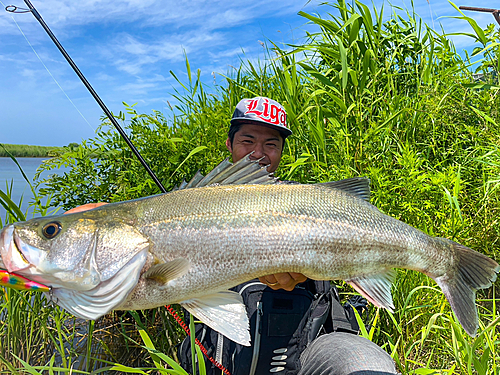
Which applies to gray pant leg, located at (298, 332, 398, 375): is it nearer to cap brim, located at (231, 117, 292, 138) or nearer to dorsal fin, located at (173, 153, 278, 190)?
dorsal fin, located at (173, 153, 278, 190)

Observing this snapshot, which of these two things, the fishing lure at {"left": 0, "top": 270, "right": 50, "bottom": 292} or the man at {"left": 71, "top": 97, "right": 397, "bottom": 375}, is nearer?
the fishing lure at {"left": 0, "top": 270, "right": 50, "bottom": 292}

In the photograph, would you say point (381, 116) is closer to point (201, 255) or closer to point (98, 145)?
point (201, 255)

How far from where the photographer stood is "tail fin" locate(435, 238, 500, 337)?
5.81ft

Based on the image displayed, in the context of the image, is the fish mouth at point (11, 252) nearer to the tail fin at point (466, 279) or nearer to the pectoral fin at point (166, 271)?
the pectoral fin at point (166, 271)

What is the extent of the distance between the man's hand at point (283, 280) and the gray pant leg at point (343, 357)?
1.49 ft

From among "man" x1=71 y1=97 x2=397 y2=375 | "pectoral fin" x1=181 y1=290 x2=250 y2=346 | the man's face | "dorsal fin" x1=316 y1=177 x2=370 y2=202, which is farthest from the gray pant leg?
the man's face

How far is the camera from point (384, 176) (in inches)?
110

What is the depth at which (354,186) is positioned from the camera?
189 centimetres

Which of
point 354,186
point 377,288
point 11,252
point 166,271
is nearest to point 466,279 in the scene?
point 377,288

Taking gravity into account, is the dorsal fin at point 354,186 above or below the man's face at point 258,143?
below

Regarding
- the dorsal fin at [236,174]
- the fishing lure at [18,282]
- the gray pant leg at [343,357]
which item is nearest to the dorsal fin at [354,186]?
the dorsal fin at [236,174]

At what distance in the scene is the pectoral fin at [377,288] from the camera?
1.71 m

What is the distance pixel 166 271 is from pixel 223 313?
336 mm

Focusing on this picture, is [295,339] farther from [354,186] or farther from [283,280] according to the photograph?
[354,186]
